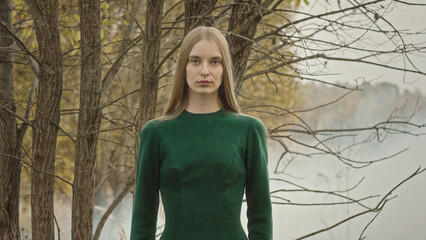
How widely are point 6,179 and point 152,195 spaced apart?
2580 millimetres

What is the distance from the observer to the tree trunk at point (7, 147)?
450 centimetres

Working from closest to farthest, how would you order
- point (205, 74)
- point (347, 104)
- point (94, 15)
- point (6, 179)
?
point (205, 74)
point (94, 15)
point (6, 179)
point (347, 104)

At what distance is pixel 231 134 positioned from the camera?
236 centimetres

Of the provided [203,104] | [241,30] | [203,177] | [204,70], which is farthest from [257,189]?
[241,30]

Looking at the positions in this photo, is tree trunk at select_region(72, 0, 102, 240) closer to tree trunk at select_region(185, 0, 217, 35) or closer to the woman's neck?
tree trunk at select_region(185, 0, 217, 35)

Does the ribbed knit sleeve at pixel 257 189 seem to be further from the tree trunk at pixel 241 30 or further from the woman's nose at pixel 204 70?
the tree trunk at pixel 241 30

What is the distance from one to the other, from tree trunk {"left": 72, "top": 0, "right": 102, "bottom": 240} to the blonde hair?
1471 millimetres

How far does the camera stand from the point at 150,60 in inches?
131

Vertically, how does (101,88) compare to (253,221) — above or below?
above

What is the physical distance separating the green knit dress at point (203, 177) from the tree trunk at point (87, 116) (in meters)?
1.46

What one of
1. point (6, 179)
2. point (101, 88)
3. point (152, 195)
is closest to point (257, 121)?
point (152, 195)

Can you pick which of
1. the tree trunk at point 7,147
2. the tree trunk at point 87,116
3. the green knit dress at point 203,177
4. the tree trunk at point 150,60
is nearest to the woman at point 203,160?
the green knit dress at point 203,177

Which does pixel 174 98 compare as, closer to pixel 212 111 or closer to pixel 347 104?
pixel 212 111

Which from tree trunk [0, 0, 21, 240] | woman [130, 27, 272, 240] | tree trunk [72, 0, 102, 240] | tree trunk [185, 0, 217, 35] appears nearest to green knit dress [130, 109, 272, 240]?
woman [130, 27, 272, 240]
